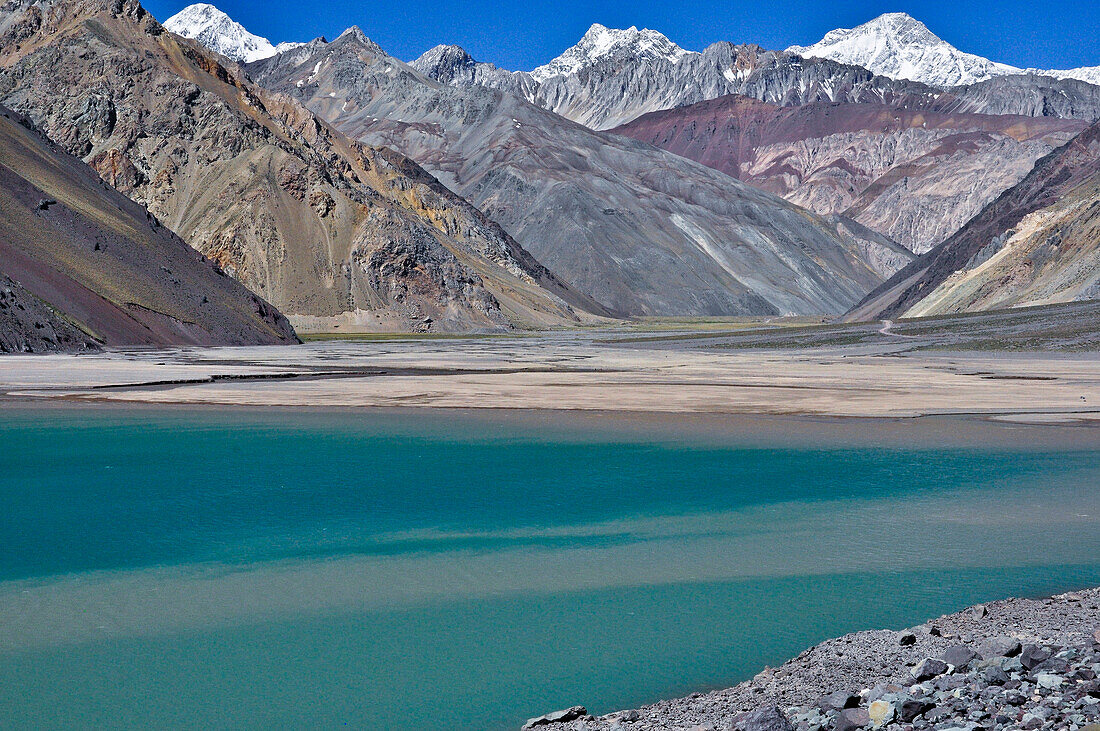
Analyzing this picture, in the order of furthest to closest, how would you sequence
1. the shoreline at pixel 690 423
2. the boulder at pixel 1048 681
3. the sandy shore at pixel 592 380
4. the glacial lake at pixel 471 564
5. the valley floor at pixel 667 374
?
1. the valley floor at pixel 667 374
2. the sandy shore at pixel 592 380
3. the shoreline at pixel 690 423
4. the glacial lake at pixel 471 564
5. the boulder at pixel 1048 681

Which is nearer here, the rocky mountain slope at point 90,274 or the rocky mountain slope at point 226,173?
the rocky mountain slope at point 90,274

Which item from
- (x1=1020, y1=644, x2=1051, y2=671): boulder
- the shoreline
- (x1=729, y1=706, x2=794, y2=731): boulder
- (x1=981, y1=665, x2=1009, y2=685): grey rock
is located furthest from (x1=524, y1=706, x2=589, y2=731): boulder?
the shoreline

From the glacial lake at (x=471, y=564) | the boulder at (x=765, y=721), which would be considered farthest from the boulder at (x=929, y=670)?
the glacial lake at (x=471, y=564)

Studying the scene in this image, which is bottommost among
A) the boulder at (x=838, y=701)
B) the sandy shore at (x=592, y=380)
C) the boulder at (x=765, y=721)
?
the boulder at (x=765, y=721)

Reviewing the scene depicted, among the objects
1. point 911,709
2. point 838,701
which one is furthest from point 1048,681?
point 838,701

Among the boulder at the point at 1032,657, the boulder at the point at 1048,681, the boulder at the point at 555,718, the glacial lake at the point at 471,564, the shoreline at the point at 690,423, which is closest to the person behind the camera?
the boulder at the point at 1048,681

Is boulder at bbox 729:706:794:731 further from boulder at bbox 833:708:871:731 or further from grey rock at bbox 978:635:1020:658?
grey rock at bbox 978:635:1020:658

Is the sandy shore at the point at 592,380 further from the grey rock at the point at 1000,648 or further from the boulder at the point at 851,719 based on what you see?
the boulder at the point at 851,719
